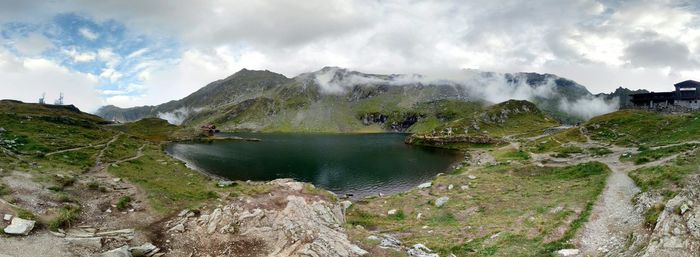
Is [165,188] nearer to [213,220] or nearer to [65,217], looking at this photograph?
[213,220]

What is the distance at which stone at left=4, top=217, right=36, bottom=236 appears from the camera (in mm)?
27016

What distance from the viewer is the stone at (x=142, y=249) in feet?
93.4

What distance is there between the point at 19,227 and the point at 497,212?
47642 mm

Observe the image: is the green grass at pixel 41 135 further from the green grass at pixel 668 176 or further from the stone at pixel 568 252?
the green grass at pixel 668 176

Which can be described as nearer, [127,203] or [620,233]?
[620,233]

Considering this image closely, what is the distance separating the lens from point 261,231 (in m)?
35.2

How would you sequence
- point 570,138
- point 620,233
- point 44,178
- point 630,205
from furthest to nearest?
point 570,138, point 44,178, point 630,205, point 620,233

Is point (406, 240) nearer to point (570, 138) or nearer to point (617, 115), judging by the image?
point (570, 138)

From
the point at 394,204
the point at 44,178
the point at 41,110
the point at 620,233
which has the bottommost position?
the point at 394,204

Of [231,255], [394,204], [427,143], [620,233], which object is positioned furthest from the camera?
[427,143]

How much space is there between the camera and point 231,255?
98.6 feet

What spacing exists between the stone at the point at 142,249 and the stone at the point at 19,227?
309 inches

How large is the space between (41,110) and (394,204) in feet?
598

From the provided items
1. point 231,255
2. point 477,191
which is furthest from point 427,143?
point 231,255
